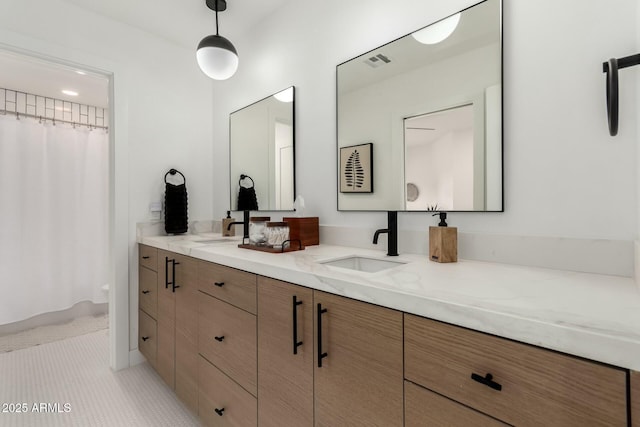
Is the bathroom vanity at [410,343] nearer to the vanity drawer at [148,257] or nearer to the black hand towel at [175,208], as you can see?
the vanity drawer at [148,257]

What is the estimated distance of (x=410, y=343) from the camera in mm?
735

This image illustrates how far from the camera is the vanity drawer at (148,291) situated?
2018 millimetres

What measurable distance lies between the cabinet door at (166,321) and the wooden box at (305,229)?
2.51ft

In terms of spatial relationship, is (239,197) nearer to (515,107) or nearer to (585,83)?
(515,107)

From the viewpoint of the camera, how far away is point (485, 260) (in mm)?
1190

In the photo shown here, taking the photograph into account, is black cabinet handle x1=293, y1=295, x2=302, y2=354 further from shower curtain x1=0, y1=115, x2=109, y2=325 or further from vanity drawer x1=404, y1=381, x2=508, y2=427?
shower curtain x1=0, y1=115, x2=109, y2=325

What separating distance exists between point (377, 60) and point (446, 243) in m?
1.00

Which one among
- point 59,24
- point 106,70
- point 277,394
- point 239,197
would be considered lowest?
point 277,394

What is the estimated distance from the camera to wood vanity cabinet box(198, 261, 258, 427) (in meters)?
1.22

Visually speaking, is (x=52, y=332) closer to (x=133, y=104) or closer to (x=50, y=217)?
(x=50, y=217)

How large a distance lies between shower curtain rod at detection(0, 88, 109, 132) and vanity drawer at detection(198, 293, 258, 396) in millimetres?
3229

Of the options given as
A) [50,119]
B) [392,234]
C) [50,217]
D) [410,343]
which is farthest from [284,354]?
[50,119]

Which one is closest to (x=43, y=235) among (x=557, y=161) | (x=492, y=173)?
(x=492, y=173)

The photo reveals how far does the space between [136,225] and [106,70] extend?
3.72 ft
